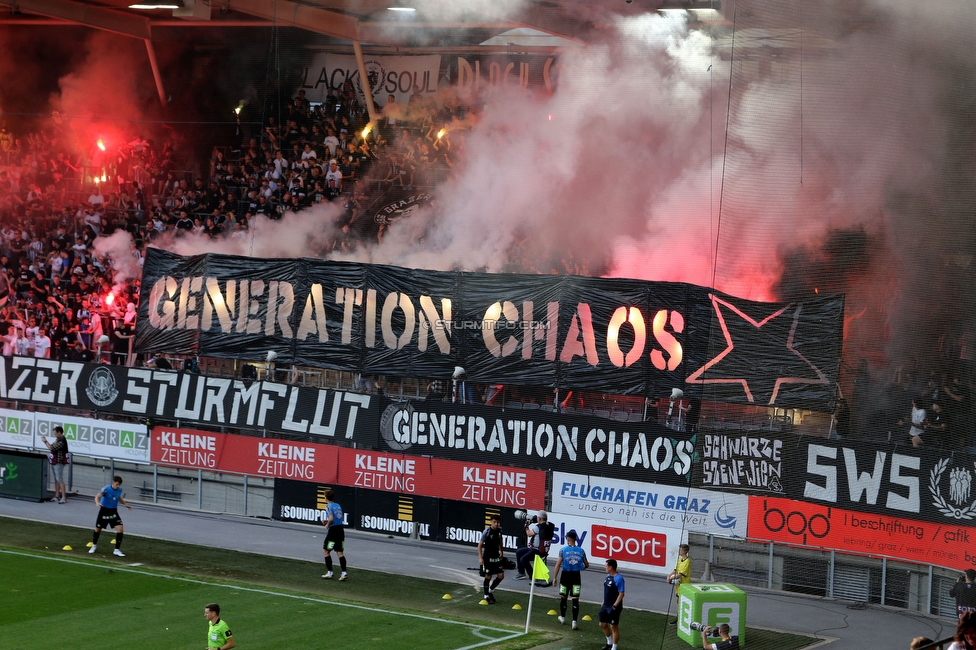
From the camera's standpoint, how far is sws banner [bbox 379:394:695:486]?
19.4 metres

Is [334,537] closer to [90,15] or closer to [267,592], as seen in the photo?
[267,592]

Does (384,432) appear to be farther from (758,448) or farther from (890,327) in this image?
(890,327)

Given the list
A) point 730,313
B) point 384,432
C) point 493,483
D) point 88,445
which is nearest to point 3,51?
point 88,445

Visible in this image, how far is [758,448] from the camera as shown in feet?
49.5

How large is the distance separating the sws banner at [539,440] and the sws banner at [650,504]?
17 centimetres

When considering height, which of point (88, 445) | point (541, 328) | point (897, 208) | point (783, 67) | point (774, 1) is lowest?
point (88, 445)

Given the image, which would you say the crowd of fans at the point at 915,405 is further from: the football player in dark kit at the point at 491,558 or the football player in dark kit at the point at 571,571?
the football player in dark kit at the point at 491,558

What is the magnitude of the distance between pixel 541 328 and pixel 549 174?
676cm

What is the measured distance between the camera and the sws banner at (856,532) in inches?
634

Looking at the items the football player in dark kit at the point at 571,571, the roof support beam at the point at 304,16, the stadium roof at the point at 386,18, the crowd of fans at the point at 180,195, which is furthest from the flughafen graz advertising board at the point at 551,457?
the roof support beam at the point at 304,16

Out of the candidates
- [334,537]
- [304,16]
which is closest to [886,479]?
[334,537]

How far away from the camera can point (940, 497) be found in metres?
15.9

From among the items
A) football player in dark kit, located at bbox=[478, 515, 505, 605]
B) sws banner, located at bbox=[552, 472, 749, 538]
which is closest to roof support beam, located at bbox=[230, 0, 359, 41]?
sws banner, located at bbox=[552, 472, 749, 538]

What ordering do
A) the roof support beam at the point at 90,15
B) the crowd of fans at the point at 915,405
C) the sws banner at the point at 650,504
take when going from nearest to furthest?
the crowd of fans at the point at 915,405, the sws banner at the point at 650,504, the roof support beam at the point at 90,15
